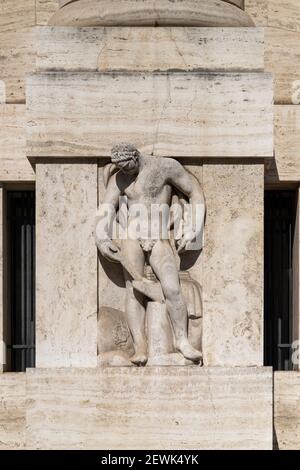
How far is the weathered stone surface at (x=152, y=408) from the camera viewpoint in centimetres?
1331

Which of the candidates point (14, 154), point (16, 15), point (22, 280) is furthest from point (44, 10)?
point (22, 280)

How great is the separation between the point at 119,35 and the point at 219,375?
3.52m

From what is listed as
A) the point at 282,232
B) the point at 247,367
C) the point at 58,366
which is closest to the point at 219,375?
the point at 247,367

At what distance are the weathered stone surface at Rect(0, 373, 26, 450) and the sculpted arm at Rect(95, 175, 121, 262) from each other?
200 centimetres

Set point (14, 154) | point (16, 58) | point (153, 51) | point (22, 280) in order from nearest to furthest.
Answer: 1. point (153, 51)
2. point (14, 154)
3. point (22, 280)
4. point (16, 58)

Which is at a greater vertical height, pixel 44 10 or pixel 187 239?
pixel 44 10

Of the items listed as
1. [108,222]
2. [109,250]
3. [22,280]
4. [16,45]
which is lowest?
[22,280]

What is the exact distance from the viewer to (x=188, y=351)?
1338 cm

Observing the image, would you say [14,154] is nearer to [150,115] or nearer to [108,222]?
[108,222]

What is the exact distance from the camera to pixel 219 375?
13.3 metres

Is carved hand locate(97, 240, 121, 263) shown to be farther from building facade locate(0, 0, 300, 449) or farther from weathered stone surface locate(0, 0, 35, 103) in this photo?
weathered stone surface locate(0, 0, 35, 103)

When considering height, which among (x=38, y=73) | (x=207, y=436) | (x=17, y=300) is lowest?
(x=207, y=436)

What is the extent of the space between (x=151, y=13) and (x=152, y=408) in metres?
3.95

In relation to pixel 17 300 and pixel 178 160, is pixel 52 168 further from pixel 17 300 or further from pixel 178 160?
pixel 17 300
